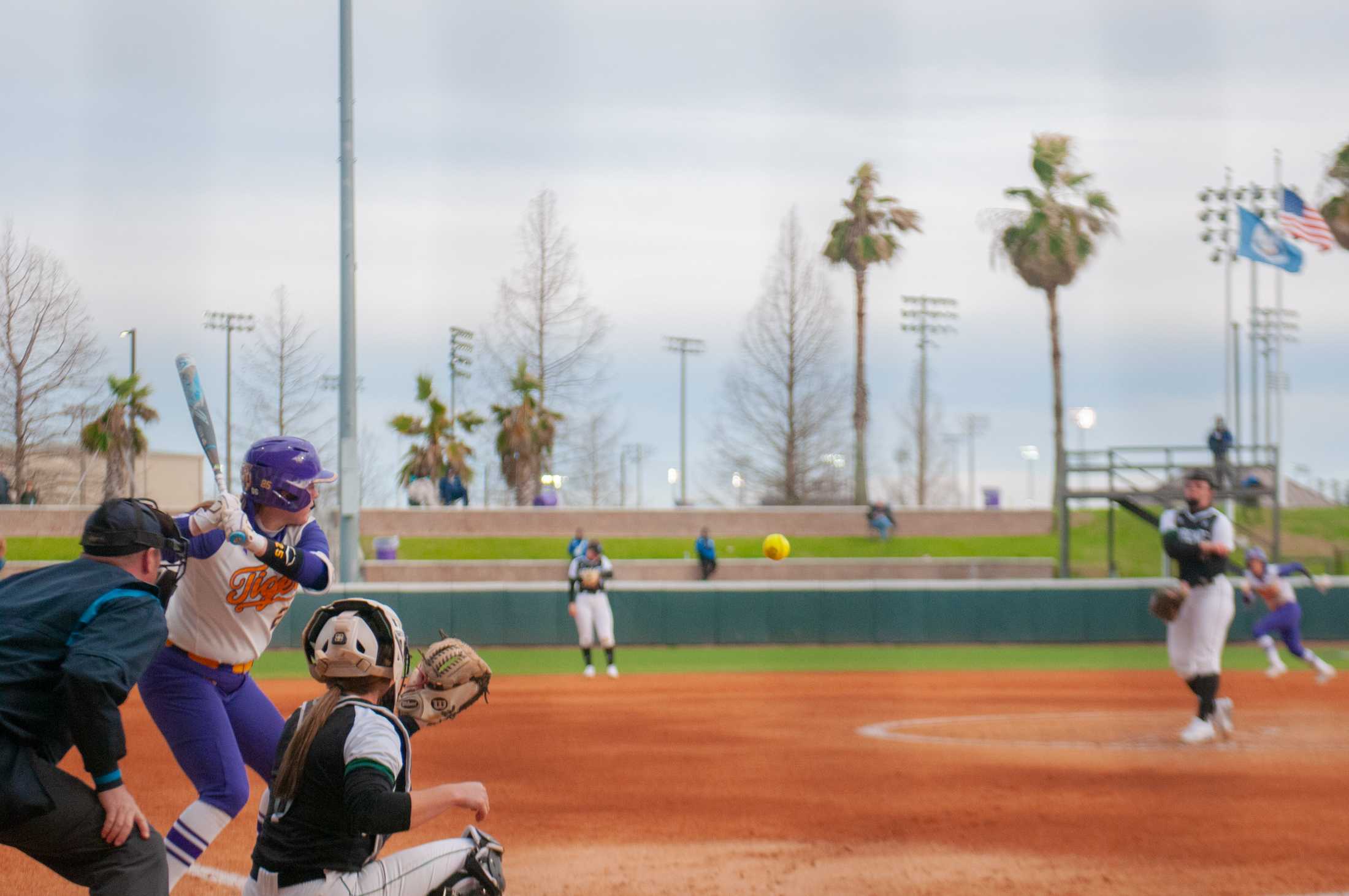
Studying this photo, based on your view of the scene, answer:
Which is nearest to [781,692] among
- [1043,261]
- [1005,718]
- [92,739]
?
[1005,718]

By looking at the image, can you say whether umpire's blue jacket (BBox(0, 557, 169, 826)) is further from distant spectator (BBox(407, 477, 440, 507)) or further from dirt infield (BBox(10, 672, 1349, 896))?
distant spectator (BBox(407, 477, 440, 507))

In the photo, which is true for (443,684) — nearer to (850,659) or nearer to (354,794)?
(354,794)

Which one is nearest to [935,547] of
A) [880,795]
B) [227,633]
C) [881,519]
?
[881,519]

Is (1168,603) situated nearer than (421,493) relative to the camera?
Yes

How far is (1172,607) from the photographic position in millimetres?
10359

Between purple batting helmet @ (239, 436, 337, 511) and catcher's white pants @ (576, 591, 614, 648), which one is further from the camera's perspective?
catcher's white pants @ (576, 591, 614, 648)

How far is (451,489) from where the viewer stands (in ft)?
118

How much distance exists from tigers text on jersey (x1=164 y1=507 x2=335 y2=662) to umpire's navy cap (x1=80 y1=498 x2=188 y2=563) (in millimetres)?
1205

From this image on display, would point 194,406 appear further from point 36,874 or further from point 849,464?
point 849,464

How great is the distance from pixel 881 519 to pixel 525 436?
10841 millimetres

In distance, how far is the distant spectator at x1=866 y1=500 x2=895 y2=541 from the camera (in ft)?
125

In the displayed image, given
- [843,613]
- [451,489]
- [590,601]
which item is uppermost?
[451,489]

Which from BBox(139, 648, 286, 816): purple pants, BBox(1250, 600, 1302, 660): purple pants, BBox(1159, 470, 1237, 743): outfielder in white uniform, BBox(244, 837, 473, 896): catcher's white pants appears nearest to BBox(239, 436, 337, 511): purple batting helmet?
BBox(139, 648, 286, 816): purple pants

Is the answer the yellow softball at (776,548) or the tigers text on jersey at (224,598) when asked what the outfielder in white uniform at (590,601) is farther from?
the tigers text on jersey at (224,598)
